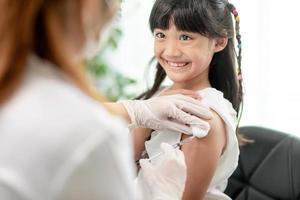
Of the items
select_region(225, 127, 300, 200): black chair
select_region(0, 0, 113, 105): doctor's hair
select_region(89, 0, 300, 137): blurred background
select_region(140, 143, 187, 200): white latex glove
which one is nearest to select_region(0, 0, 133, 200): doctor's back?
select_region(0, 0, 113, 105): doctor's hair

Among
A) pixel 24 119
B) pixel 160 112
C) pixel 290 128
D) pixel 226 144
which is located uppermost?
pixel 24 119

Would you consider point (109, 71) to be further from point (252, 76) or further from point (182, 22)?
point (182, 22)

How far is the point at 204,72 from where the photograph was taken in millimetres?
1545

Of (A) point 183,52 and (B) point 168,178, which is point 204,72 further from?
(B) point 168,178

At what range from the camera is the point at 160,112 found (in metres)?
1.46

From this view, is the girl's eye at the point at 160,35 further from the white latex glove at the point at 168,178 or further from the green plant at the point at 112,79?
the green plant at the point at 112,79

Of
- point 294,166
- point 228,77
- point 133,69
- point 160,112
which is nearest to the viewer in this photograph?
point 160,112

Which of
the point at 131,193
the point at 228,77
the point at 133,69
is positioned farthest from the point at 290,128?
the point at 131,193

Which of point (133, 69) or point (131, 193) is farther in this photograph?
point (133, 69)

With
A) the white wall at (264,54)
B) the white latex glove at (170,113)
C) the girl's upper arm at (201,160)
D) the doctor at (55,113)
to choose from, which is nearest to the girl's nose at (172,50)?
the white latex glove at (170,113)

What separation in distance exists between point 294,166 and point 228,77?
1.48ft

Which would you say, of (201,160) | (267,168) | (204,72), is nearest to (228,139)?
(201,160)

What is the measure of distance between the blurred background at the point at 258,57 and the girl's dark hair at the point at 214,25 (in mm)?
1093

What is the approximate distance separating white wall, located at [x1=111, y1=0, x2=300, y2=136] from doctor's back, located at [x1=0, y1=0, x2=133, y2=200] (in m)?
2.08
